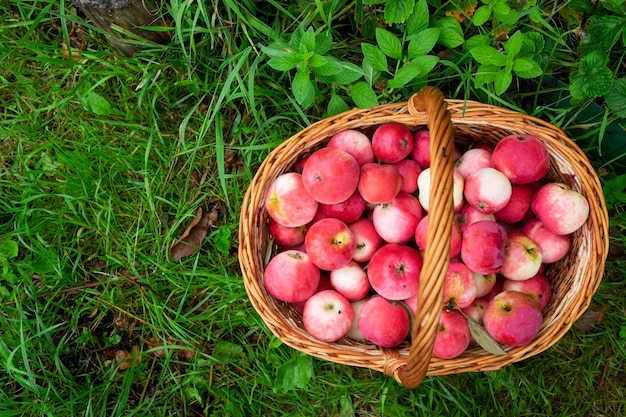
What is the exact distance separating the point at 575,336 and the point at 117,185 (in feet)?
7.35

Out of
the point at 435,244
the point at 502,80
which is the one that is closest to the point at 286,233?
the point at 435,244

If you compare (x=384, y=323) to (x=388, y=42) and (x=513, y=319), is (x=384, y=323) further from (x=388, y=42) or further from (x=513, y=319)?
(x=388, y=42)

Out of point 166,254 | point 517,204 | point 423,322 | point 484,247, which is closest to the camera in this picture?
point 423,322

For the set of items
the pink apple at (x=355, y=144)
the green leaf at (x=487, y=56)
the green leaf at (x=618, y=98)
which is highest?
the green leaf at (x=487, y=56)

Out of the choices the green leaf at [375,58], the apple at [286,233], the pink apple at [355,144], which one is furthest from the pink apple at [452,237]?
the green leaf at [375,58]

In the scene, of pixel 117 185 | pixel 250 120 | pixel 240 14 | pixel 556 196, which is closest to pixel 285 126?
pixel 250 120

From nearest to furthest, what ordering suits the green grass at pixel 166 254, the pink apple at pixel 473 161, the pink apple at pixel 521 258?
the pink apple at pixel 521 258 < the pink apple at pixel 473 161 < the green grass at pixel 166 254

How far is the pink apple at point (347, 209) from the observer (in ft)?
6.86

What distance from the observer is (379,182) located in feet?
6.46

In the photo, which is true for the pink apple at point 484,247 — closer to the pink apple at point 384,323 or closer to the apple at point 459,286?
the apple at point 459,286

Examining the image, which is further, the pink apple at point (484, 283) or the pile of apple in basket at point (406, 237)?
the pink apple at point (484, 283)

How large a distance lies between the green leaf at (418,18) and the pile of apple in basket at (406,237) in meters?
0.37

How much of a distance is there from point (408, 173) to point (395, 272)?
41 cm

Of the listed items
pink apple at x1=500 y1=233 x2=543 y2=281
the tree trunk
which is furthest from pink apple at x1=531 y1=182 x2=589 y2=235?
the tree trunk
